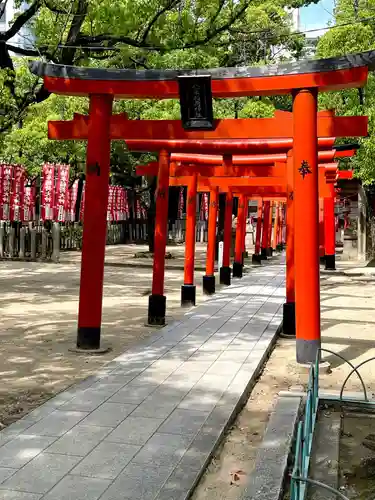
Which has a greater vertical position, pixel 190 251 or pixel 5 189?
pixel 5 189

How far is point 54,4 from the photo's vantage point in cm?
1211

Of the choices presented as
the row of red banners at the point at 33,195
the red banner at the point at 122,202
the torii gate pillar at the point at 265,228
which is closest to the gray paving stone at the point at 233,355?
the row of red banners at the point at 33,195

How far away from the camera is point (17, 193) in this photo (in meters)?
22.7

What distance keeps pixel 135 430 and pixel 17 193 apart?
19.0 metres

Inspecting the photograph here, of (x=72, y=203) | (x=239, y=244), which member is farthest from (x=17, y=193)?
(x=239, y=244)

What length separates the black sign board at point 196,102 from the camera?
7.98m

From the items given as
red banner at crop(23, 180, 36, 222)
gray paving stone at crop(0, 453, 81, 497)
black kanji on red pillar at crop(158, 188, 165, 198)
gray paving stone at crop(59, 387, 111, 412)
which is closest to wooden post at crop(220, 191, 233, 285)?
black kanji on red pillar at crop(158, 188, 165, 198)

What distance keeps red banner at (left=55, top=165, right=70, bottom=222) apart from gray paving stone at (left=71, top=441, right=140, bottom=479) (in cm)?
2055

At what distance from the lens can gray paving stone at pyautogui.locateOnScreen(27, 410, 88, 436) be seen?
16.2 feet

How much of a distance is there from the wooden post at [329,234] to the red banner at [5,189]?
12152 millimetres

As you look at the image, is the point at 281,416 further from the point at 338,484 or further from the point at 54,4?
the point at 54,4

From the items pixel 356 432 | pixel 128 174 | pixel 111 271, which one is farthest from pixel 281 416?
pixel 128 174

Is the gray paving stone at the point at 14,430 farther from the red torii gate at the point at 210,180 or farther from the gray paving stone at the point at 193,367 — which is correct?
the red torii gate at the point at 210,180

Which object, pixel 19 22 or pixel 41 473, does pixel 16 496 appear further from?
pixel 19 22
